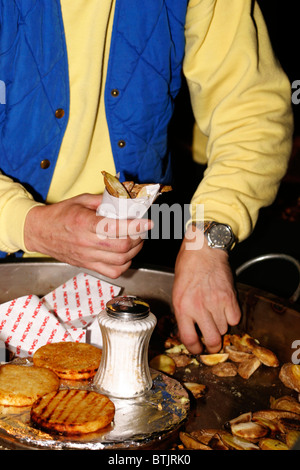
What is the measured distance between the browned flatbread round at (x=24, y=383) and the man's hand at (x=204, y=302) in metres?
0.31

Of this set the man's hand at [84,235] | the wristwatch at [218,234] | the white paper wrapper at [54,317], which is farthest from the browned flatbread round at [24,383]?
the wristwatch at [218,234]

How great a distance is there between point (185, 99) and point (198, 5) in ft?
2.14

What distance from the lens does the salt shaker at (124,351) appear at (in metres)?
0.95

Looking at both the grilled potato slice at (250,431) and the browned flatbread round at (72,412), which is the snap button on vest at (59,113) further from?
the grilled potato slice at (250,431)

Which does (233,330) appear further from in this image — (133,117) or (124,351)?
(133,117)

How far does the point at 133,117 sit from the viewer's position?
1.32 metres

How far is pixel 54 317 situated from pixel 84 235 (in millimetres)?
229

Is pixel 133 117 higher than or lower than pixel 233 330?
higher

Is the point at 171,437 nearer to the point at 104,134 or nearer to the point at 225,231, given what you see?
the point at 225,231

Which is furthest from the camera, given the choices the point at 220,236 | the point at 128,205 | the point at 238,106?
the point at 238,106

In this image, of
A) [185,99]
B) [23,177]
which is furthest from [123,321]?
[185,99]

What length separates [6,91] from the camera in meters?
1.19

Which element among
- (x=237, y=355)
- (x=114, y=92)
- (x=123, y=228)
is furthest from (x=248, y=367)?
(x=114, y=92)

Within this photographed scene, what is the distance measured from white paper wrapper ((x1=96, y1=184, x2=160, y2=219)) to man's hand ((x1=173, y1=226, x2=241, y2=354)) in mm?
243
